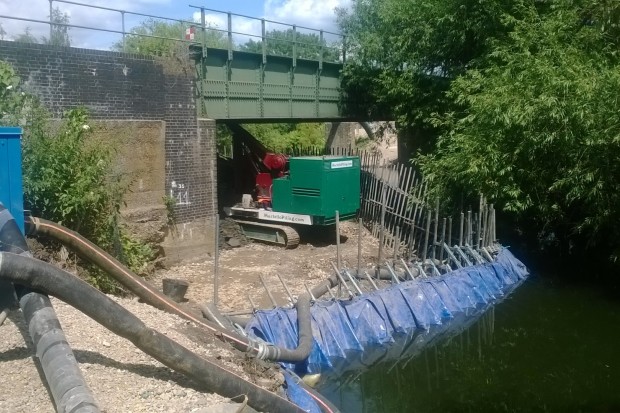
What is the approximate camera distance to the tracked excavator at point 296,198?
16844 mm

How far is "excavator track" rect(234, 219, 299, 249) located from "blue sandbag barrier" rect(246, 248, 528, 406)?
4770 mm

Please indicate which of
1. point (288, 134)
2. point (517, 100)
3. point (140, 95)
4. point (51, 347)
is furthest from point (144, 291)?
point (288, 134)

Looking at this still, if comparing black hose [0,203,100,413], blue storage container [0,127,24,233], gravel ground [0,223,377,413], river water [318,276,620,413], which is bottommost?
river water [318,276,620,413]

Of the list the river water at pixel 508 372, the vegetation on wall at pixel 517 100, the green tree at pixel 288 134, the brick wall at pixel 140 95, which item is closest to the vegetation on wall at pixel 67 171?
the brick wall at pixel 140 95

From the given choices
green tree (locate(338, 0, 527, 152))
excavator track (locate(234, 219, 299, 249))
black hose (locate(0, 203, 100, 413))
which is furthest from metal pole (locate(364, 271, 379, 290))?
green tree (locate(338, 0, 527, 152))

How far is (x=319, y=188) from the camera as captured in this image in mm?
16750

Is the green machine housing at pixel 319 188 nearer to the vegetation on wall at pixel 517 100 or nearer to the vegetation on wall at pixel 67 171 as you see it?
the vegetation on wall at pixel 517 100

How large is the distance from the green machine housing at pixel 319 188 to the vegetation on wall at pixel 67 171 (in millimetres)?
5408

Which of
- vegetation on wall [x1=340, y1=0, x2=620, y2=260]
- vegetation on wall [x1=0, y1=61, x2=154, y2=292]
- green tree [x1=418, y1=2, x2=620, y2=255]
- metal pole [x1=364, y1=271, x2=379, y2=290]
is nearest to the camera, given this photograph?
vegetation on wall [x1=0, y1=61, x2=154, y2=292]

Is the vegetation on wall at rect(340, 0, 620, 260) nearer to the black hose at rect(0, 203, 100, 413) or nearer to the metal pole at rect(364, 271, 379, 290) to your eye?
the metal pole at rect(364, 271, 379, 290)

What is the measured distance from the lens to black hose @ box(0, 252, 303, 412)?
5.28m

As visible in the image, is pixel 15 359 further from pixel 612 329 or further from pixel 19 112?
pixel 612 329

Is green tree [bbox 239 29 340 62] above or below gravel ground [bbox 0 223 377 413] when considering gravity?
above

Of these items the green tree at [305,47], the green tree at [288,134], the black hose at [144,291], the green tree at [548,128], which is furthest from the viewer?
the green tree at [288,134]
